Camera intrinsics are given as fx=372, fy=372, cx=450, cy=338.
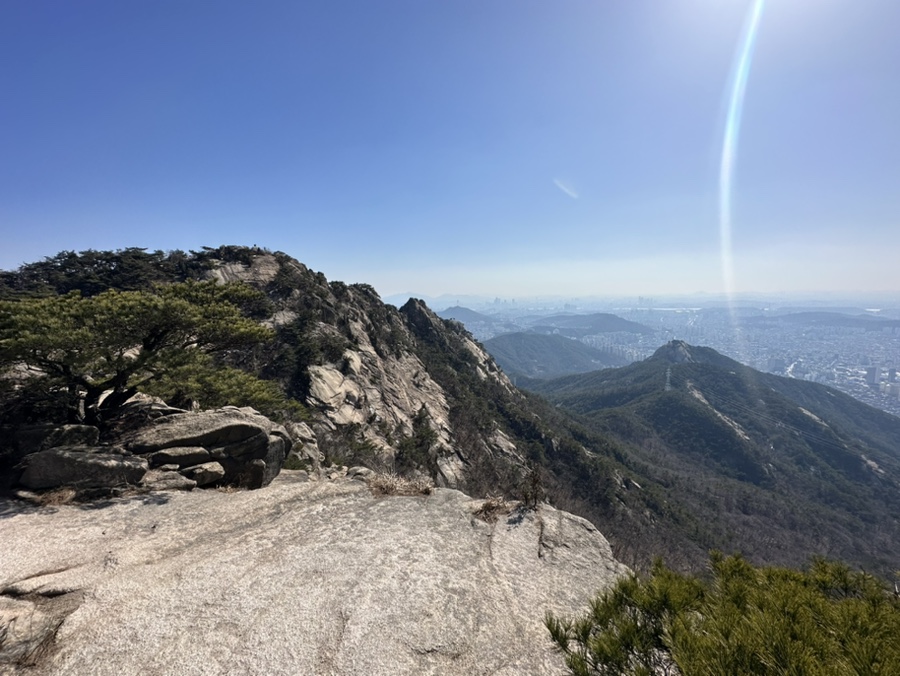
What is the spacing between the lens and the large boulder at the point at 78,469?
363 inches

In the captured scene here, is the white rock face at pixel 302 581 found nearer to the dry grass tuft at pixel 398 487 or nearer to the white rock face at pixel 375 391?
the dry grass tuft at pixel 398 487

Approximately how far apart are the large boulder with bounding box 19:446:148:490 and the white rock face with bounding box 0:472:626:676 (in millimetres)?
934

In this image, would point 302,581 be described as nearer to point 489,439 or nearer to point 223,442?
point 223,442

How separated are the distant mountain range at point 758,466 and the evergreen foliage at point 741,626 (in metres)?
81.9

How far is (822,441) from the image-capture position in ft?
481

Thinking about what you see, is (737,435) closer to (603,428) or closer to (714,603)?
(603,428)

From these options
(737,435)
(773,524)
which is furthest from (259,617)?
(737,435)

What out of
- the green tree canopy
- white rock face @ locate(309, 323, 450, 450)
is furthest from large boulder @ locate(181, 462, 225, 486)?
white rock face @ locate(309, 323, 450, 450)

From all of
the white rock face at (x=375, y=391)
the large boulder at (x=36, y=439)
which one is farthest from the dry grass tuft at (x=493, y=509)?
the white rock face at (x=375, y=391)

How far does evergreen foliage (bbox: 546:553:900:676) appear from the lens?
2.67 meters

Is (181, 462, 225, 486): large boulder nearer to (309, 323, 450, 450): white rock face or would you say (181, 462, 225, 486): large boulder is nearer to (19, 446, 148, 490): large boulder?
(19, 446, 148, 490): large boulder

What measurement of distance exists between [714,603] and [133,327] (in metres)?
15.2

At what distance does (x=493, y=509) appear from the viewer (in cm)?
923

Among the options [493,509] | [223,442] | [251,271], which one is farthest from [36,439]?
[251,271]
